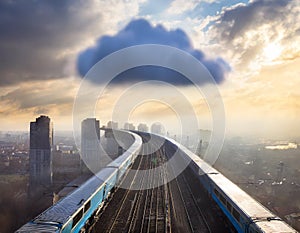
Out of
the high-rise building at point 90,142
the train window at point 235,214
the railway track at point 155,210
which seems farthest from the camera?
the high-rise building at point 90,142

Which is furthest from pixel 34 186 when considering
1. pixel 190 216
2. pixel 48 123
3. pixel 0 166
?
pixel 190 216

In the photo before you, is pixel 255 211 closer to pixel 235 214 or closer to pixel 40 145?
pixel 235 214

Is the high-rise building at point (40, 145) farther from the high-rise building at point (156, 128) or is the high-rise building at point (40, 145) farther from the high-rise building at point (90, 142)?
the high-rise building at point (156, 128)

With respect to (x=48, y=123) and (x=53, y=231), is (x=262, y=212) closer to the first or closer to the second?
(x=53, y=231)

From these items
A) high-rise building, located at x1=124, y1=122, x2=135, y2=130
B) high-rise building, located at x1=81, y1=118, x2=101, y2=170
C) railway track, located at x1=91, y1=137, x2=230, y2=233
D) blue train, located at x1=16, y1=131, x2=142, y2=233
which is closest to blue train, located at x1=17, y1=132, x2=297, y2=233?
blue train, located at x1=16, y1=131, x2=142, y2=233

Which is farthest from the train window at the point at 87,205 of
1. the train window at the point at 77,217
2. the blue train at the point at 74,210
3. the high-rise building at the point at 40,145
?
the high-rise building at the point at 40,145

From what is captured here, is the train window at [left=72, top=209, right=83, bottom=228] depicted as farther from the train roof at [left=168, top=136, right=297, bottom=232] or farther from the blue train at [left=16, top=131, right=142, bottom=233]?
the train roof at [left=168, top=136, right=297, bottom=232]
